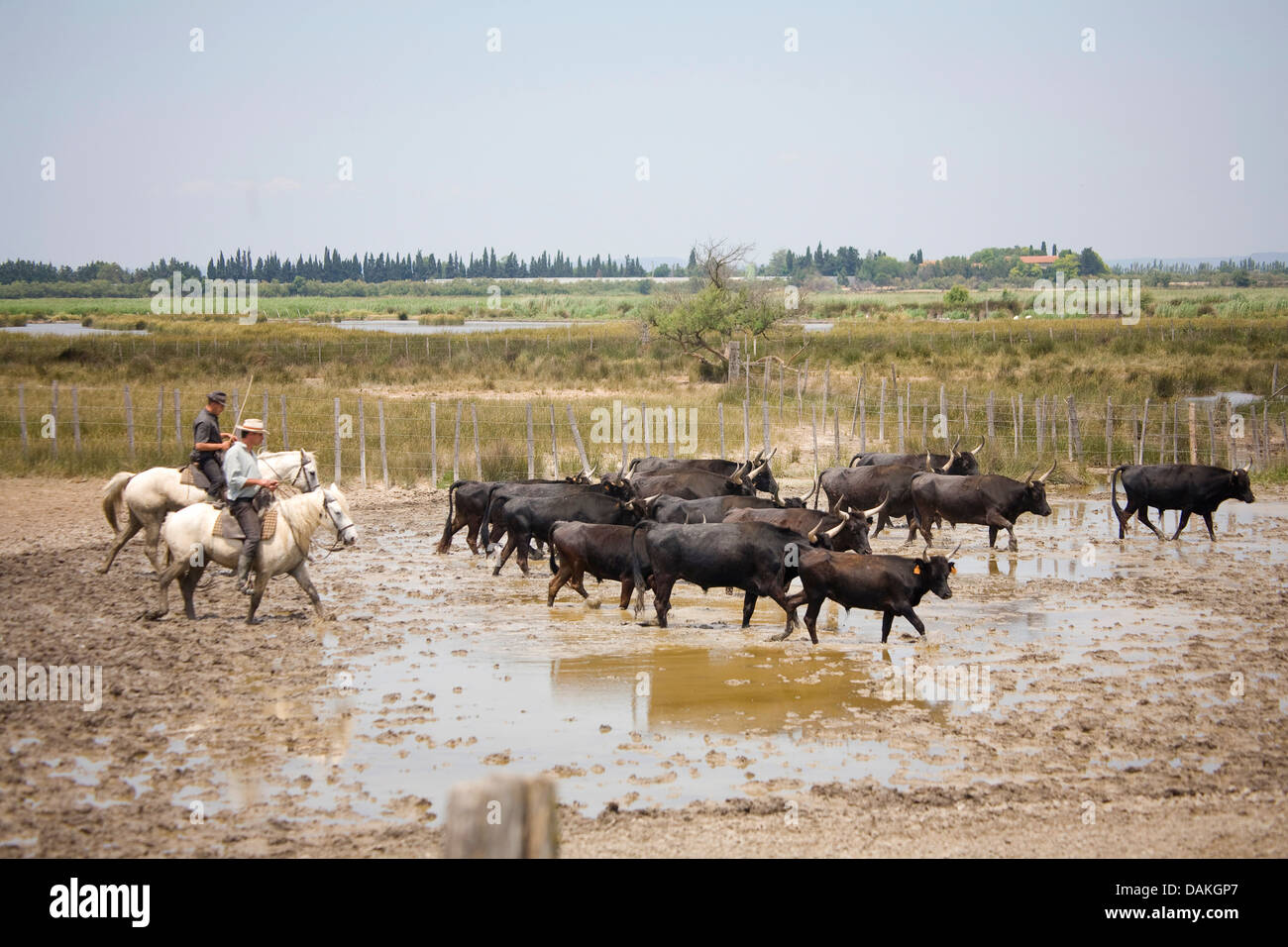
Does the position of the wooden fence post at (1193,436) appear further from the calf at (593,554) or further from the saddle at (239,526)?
the saddle at (239,526)

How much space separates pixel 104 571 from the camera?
13.4m

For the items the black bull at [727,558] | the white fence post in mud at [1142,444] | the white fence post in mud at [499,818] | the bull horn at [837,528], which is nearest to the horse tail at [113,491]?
the black bull at [727,558]

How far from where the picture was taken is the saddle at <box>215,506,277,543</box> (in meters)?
10.7

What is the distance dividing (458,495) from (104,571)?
166 inches

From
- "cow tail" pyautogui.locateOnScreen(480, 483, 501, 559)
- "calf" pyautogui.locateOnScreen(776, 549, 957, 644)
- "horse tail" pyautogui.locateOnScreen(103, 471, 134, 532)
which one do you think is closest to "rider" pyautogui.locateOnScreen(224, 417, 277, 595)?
"horse tail" pyautogui.locateOnScreen(103, 471, 134, 532)

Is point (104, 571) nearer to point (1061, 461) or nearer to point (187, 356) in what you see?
point (1061, 461)

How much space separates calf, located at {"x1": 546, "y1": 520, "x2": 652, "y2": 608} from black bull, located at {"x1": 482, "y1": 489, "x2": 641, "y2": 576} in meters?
1.49

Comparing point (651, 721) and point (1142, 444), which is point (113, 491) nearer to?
point (651, 721)

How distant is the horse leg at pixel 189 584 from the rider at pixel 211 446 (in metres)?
0.75

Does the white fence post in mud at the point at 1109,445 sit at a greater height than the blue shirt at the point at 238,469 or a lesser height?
lesser

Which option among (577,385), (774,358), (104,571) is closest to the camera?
(104,571)

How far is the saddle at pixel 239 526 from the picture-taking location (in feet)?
35.1

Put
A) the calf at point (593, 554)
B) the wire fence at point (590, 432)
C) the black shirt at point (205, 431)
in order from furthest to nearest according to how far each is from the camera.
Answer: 1. the wire fence at point (590, 432)
2. the calf at point (593, 554)
3. the black shirt at point (205, 431)
